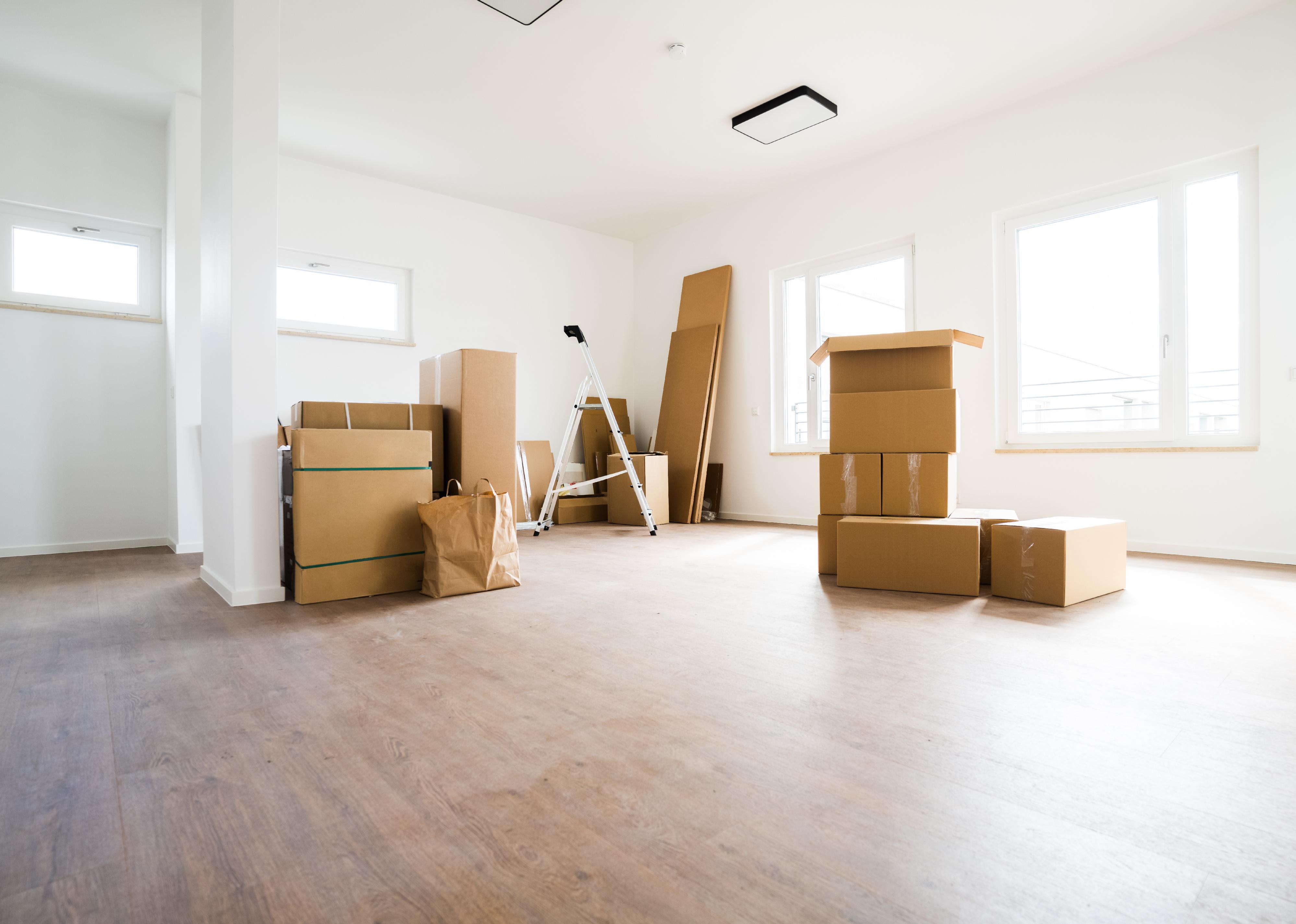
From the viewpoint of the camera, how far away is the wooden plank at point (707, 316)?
5594mm

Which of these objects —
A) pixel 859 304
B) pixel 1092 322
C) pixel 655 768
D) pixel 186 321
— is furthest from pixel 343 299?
pixel 1092 322

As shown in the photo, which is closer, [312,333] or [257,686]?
[257,686]

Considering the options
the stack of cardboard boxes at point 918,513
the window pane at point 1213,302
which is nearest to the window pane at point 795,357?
the stack of cardboard boxes at point 918,513

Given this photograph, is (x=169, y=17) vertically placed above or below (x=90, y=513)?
above

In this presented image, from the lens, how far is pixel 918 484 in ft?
8.84

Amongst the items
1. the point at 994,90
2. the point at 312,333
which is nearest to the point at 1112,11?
the point at 994,90

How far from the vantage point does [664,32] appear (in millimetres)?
3297

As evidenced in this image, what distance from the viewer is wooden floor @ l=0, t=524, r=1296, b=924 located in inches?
31.9

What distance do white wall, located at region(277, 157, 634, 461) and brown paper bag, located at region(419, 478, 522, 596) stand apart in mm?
2621

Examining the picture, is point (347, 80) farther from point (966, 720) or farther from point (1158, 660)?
point (1158, 660)

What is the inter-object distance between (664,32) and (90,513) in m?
4.53

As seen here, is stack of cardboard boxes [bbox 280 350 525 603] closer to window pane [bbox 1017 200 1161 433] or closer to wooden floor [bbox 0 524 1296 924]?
wooden floor [bbox 0 524 1296 924]

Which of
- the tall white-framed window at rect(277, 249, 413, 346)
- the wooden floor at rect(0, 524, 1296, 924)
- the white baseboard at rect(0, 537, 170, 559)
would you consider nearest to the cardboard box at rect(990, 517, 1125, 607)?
the wooden floor at rect(0, 524, 1296, 924)

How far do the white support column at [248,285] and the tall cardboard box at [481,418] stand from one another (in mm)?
979
